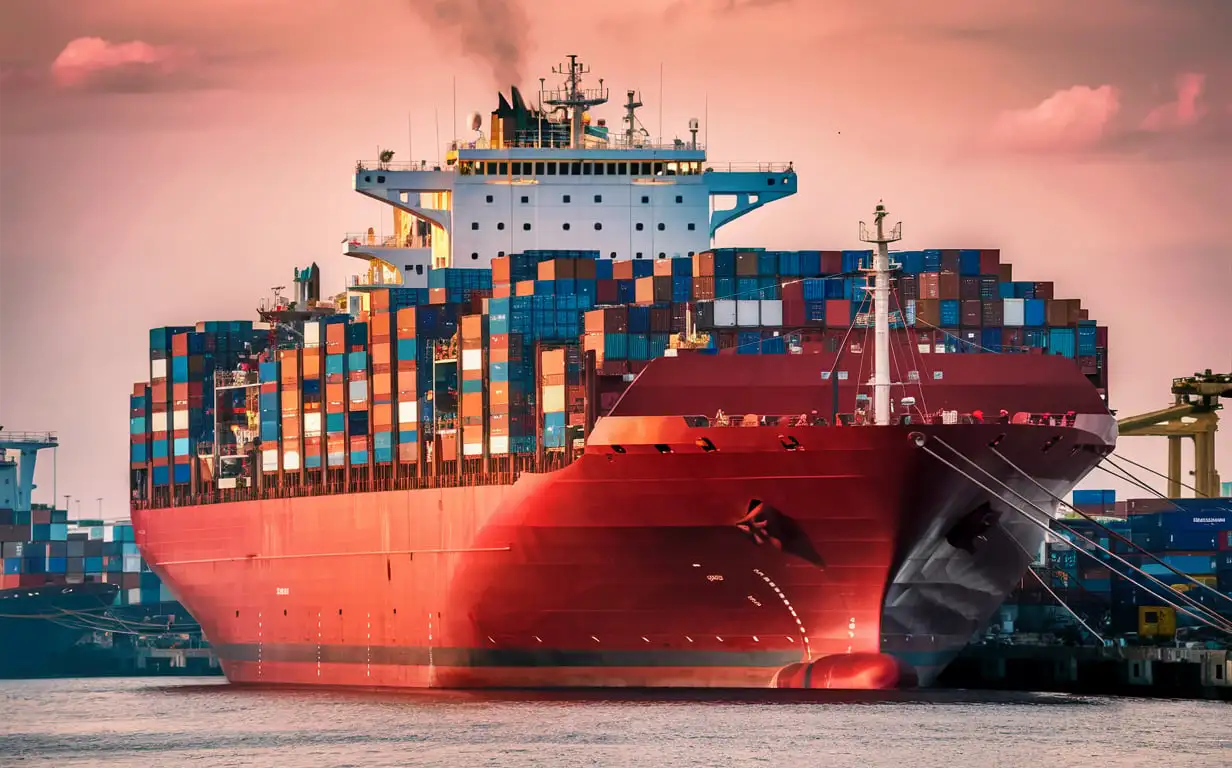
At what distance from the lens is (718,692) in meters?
65.1

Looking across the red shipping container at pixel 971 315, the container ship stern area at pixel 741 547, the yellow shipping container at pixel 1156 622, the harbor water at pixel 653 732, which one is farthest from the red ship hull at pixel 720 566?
the yellow shipping container at pixel 1156 622

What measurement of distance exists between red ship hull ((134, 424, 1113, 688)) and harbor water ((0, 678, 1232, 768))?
945 millimetres

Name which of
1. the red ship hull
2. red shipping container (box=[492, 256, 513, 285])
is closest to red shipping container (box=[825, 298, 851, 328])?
the red ship hull

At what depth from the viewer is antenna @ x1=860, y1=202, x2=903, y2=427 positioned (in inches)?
2408

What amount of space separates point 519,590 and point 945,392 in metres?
10.9

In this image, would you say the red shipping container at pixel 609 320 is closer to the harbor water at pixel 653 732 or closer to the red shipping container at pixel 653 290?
the red shipping container at pixel 653 290

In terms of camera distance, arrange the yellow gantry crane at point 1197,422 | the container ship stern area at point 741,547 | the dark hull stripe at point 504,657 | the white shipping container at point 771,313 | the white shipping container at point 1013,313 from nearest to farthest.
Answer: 1. the container ship stern area at point 741,547
2. the dark hull stripe at point 504,657
3. the white shipping container at point 771,313
4. the white shipping container at point 1013,313
5. the yellow gantry crane at point 1197,422

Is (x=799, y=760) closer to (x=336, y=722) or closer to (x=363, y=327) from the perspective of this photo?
(x=336, y=722)

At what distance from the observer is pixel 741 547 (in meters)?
62.2

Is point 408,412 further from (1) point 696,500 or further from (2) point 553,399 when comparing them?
(1) point 696,500

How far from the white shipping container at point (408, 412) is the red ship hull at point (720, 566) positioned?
219cm

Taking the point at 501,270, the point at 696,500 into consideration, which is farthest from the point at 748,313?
the point at 501,270

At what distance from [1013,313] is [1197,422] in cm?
2823

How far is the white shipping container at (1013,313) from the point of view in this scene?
67750mm
